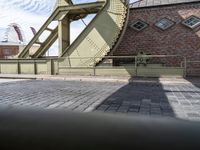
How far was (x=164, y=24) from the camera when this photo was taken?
587 inches

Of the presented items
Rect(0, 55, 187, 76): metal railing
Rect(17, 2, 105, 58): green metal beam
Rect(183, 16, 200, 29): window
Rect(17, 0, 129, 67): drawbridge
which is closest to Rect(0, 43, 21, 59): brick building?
Rect(0, 55, 187, 76): metal railing

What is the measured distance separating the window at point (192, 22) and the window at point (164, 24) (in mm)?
768

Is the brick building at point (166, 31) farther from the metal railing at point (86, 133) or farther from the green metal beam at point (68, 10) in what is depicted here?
the metal railing at point (86, 133)

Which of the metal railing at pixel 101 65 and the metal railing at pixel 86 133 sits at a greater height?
the metal railing at pixel 101 65

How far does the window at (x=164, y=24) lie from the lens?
1473cm

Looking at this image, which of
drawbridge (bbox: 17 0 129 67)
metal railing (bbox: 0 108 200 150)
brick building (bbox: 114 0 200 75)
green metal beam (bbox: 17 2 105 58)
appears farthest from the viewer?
green metal beam (bbox: 17 2 105 58)

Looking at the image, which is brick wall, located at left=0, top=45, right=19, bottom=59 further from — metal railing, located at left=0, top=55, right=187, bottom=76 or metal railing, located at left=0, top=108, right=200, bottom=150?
metal railing, located at left=0, top=108, right=200, bottom=150

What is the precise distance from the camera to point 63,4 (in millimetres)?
15555

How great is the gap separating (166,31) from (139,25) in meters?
1.73

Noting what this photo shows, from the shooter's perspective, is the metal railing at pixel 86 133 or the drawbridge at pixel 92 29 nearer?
the metal railing at pixel 86 133

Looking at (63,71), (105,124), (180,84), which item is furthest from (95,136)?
(63,71)

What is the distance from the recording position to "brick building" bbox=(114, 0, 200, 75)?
1410 centimetres

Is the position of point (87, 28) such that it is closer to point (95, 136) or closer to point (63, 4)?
point (63, 4)

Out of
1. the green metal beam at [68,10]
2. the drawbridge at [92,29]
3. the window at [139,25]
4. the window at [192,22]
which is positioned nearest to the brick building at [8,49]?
the green metal beam at [68,10]
